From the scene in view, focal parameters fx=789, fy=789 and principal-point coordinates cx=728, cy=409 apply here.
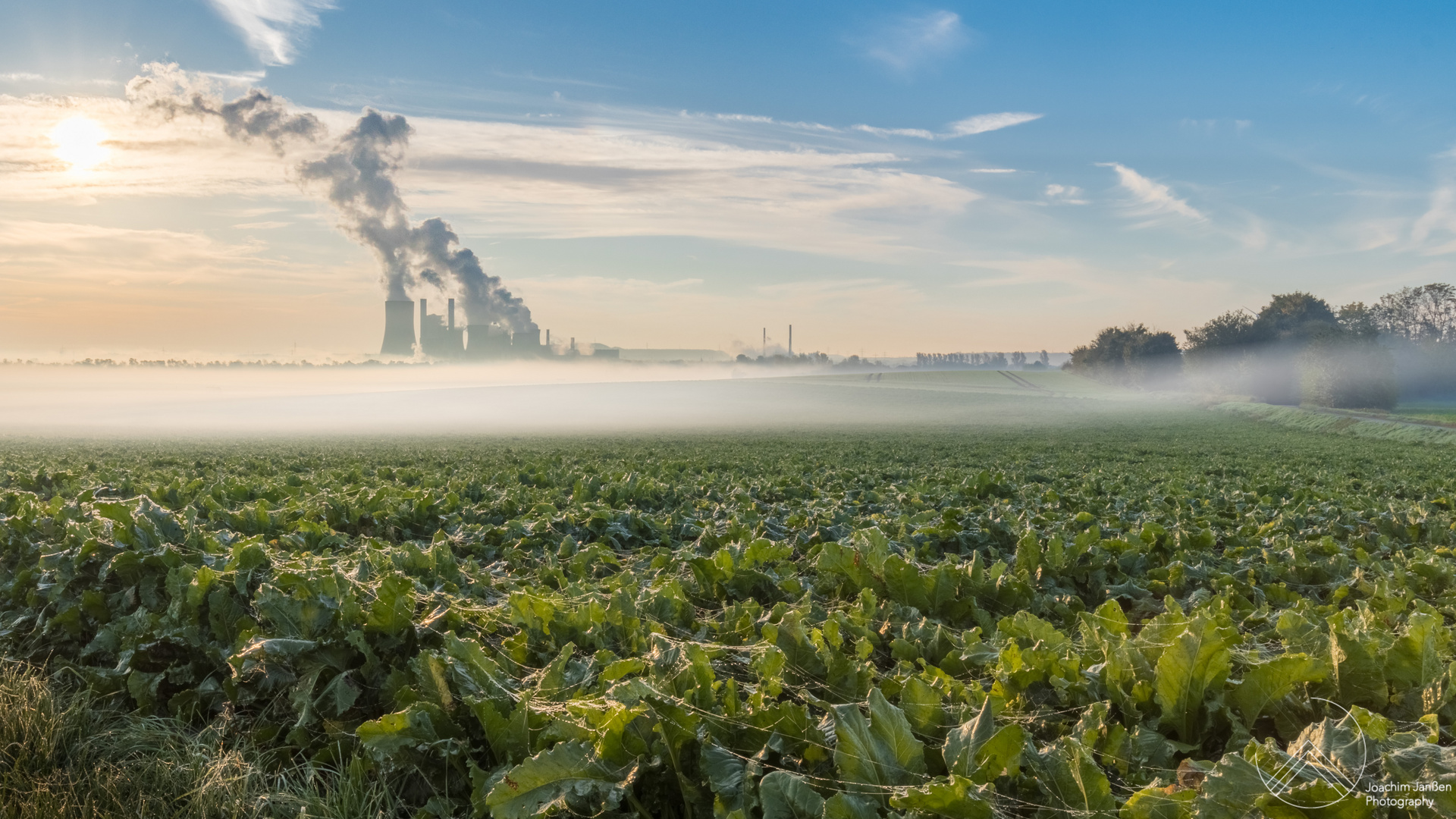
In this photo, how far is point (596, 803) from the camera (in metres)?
3.07

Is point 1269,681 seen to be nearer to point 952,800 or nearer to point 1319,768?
point 1319,768

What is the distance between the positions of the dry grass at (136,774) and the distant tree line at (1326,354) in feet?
323

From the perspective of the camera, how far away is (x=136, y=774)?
419 cm

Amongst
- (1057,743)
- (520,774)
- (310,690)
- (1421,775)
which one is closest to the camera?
(1421,775)

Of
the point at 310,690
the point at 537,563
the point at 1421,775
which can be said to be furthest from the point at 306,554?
the point at 1421,775

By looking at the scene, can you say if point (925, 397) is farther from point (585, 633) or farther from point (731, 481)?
point (585, 633)

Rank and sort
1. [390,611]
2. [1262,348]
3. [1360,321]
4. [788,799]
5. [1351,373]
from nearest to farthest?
[788,799] → [390,611] → [1351,373] → [1360,321] → [1262,348]

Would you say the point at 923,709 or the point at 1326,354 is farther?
the point at 1326,354

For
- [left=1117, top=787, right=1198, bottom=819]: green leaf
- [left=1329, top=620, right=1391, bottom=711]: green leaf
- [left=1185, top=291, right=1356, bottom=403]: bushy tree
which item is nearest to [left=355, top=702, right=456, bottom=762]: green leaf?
[left=1117, top=787, right=1198, bottom=819]: green leaf

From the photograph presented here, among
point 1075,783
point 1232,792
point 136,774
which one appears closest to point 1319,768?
point 1232,792

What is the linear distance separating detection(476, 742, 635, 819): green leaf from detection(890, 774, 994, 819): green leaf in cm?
111

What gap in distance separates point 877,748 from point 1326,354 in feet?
324

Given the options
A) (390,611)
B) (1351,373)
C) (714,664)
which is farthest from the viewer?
(1351,373)

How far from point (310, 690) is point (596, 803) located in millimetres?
2342
